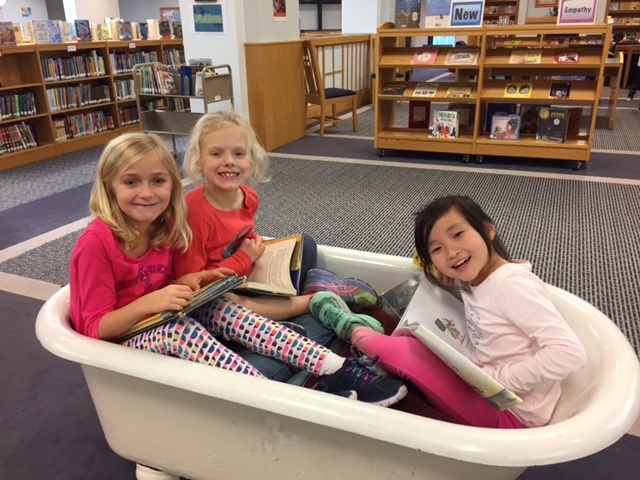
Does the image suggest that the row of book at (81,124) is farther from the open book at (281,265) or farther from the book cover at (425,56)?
the open book at (281,265)

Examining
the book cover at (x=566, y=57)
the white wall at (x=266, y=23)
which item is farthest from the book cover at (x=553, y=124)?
the white wall at (x=266, y=23)

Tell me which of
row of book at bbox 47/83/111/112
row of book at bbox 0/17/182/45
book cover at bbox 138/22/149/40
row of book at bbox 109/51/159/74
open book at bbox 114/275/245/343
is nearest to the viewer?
open book at bbox 114/275/245/343

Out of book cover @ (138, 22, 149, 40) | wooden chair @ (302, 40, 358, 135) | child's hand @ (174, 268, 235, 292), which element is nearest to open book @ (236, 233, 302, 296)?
child's hand @ (174, 268, 235, 292)

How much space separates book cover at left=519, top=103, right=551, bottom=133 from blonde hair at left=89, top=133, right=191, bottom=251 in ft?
12.5

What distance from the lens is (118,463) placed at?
1.51 m

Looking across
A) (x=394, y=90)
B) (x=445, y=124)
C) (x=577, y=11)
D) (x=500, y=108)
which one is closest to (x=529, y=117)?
(x=500, y=108)

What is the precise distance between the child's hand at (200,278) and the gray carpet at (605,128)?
14.6ft

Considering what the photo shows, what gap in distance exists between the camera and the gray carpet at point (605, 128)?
16.6 ft

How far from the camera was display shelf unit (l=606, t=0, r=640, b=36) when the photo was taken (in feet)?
30.5

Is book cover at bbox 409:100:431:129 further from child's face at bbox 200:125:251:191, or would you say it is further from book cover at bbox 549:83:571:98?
child's face at bbox 200:125:251:191

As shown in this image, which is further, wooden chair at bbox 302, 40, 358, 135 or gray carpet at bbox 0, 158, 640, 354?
wooden chair at bbox 302, 40, 358, 135

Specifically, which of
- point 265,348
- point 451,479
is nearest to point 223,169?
point 265,348

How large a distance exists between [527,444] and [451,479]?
19 cm

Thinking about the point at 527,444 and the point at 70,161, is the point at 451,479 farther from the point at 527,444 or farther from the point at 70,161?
the point at 70,161
